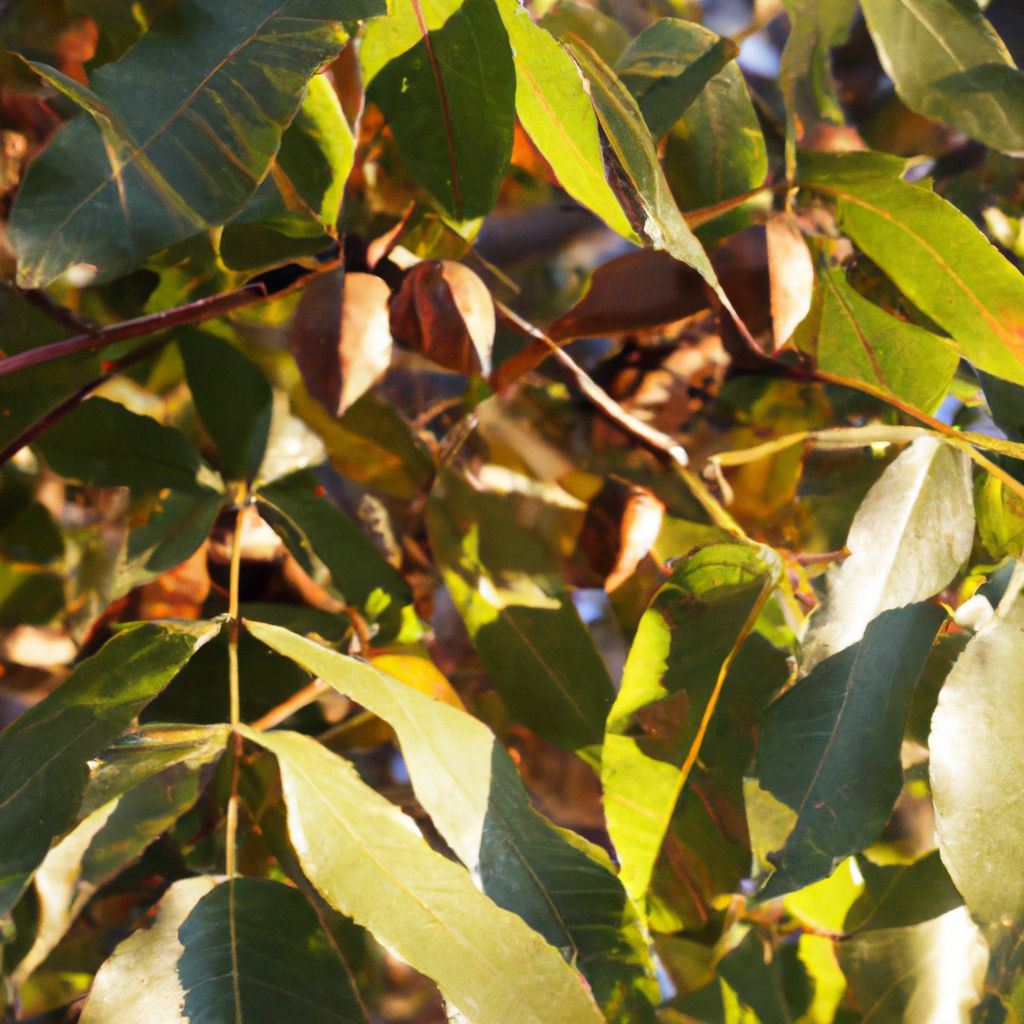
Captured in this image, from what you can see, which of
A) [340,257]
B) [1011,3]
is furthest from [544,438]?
[1011,3]

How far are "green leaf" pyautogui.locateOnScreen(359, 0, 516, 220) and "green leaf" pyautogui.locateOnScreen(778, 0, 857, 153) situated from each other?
0.15m

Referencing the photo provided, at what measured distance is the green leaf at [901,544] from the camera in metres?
0.40

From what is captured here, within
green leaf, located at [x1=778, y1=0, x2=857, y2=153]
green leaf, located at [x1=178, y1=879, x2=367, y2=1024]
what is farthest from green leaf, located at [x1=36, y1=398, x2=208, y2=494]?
green leaf, located at [x1=778, y1=0, x2=857, y2=153]

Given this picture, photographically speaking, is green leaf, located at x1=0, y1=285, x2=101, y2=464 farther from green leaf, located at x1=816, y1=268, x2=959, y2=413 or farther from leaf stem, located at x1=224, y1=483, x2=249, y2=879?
green leaf, located at x1=816, y1=268, x2=959, y2=413

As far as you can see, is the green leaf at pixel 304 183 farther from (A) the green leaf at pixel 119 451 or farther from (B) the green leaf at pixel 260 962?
(B) the green leaf at pixel 260 962

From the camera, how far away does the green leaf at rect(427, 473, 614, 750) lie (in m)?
0.48

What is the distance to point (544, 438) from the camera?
0.63 m

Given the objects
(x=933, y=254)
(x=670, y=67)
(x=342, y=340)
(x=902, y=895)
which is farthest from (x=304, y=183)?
(x=902, y=895)

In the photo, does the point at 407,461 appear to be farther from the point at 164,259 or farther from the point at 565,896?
the point at 565,896

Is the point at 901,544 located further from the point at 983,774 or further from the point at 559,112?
the point at 559,112

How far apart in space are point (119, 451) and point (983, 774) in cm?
42

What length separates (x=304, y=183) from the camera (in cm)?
45

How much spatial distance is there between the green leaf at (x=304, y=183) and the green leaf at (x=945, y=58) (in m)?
0.26

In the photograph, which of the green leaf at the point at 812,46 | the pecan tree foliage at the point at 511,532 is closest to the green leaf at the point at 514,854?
the pecan tree foliage at the point at 511,532
